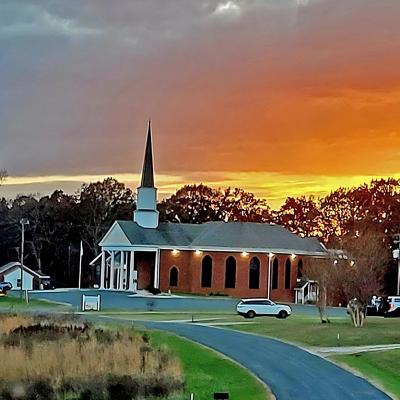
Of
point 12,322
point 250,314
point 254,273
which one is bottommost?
point 250,314

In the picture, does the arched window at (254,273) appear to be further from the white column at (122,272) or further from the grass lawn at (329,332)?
the grass lawn at (329,332)

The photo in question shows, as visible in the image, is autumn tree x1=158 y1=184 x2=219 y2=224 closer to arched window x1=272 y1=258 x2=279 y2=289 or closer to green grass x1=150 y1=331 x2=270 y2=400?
arched window x1=272 y1=258 x2=279 y2=289

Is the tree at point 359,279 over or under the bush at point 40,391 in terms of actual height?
over

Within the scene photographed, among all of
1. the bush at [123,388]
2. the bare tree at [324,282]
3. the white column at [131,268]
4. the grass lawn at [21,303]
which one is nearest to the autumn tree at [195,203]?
the white column at [131,268]

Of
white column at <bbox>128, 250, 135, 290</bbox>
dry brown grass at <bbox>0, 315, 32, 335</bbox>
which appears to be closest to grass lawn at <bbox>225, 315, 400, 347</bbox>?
dry brown grass at <bbox>0, 315, 32, 335</bbox>

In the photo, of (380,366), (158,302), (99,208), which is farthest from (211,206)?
(380,366)

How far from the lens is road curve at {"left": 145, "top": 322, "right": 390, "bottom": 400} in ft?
81.9

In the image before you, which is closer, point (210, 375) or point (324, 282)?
point (210, 375)

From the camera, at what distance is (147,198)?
88250 millimetres

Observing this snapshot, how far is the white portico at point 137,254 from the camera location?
83.6 meters

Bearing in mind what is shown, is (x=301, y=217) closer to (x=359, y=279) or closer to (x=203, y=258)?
(x=203, y=258)

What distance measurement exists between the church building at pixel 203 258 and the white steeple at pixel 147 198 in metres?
0.10

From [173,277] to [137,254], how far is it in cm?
411

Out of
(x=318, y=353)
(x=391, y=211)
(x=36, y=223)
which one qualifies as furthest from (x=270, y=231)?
(x=318, y=353)
